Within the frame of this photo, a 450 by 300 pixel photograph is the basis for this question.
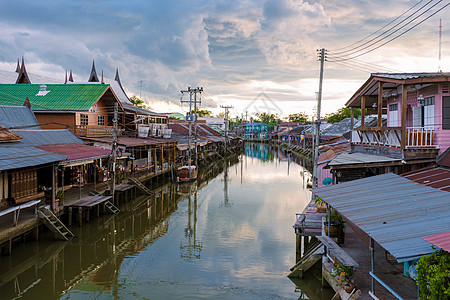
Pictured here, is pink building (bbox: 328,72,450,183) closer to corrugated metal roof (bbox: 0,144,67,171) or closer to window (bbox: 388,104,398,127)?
window (bbox: 388,104,398,127)

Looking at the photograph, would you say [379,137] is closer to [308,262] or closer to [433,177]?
[433,177]

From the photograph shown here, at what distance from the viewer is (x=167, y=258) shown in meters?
15.7

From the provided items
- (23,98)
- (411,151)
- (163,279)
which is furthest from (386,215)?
(23,98)

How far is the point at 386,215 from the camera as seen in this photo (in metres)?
8.48

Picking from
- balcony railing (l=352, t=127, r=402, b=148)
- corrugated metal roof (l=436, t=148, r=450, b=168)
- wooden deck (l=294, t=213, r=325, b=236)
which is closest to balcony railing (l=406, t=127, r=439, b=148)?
balcony railing (l=352, t=127, r=402, b=148)

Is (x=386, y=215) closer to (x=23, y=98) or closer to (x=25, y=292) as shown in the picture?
(x=25, y=292)

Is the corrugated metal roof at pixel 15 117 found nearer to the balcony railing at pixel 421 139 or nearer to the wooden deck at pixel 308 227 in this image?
the wooden deck at pixel 308 227

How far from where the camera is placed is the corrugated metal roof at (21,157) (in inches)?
574

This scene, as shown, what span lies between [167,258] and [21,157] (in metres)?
7.58

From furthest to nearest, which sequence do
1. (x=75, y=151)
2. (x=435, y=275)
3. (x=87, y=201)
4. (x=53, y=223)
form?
1. (x=75, y=151)
2. (x=87, y=201)
3. (x=53, y=223)
4. (x=435, y=275)

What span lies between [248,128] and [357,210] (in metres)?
144

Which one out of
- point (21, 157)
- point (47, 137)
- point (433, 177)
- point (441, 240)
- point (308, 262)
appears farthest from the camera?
point (47, 137)

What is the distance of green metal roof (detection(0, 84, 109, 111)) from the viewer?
98.5ft

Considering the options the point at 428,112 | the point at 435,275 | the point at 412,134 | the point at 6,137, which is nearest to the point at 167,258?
the point at 6,137
